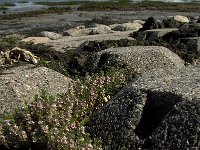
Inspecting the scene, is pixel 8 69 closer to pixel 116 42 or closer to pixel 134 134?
pixel 116 42

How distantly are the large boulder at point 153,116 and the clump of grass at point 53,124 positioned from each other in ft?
0.91

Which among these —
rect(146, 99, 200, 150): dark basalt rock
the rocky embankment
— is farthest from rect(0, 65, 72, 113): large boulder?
rect(146, 99, 200, 150): dark basalt rock

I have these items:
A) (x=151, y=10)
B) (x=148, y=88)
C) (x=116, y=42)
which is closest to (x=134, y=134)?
(x=148, y=88)

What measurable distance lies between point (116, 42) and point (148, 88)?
31.5 feet

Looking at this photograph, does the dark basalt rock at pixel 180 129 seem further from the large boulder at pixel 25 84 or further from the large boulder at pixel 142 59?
the large boulder at pixel 142 59

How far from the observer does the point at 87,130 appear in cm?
707

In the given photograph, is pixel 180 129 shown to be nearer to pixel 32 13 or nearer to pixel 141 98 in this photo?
pixel 141 98

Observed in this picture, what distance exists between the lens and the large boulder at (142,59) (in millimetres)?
11422

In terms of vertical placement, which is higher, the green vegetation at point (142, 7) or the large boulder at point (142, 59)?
the large boulder at point (142, 59)

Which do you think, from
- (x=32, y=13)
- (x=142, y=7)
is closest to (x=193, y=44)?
(x=32, y=13)

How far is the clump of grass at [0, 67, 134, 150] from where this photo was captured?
20.0ft

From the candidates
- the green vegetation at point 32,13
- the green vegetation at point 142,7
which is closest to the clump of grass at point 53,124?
the green vegetation at point 32,13

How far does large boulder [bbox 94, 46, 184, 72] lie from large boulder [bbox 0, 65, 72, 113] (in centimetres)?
114

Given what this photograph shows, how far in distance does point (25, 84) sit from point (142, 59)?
8.84ft
